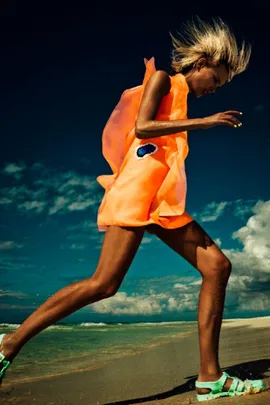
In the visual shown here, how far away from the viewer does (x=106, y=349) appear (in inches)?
273

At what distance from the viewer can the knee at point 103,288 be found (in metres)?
2.62

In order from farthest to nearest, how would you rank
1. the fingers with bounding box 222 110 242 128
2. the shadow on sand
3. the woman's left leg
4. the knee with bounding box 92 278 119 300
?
the shadow on sand
the woman's left leg
the knee with bounding box 92 278 119 300
the fingers with bounding box 222 110 242 128

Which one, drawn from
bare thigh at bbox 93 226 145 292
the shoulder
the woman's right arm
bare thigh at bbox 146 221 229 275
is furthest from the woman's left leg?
the shoulder

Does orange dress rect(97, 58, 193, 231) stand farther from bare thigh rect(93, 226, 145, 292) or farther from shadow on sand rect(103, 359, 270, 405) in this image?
shadow on sand rect(103, 359, 270, 405)

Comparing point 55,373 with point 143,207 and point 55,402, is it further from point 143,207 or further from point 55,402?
point 143,207

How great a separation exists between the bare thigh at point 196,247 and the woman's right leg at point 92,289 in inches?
10.5

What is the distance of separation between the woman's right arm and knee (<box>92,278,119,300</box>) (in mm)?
847

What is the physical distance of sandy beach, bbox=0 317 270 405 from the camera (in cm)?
293

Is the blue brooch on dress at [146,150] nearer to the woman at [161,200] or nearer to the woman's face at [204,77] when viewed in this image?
the woman at [161,200]

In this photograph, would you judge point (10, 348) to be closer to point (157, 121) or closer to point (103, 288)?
point (103, 288)

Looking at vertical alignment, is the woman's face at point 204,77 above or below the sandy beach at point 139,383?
above

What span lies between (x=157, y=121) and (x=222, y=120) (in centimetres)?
36

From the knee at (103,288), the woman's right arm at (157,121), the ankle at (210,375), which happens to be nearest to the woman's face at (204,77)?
the woman's right arm at (157,121)

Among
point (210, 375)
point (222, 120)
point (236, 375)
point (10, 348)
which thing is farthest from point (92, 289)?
point (236, 375)
